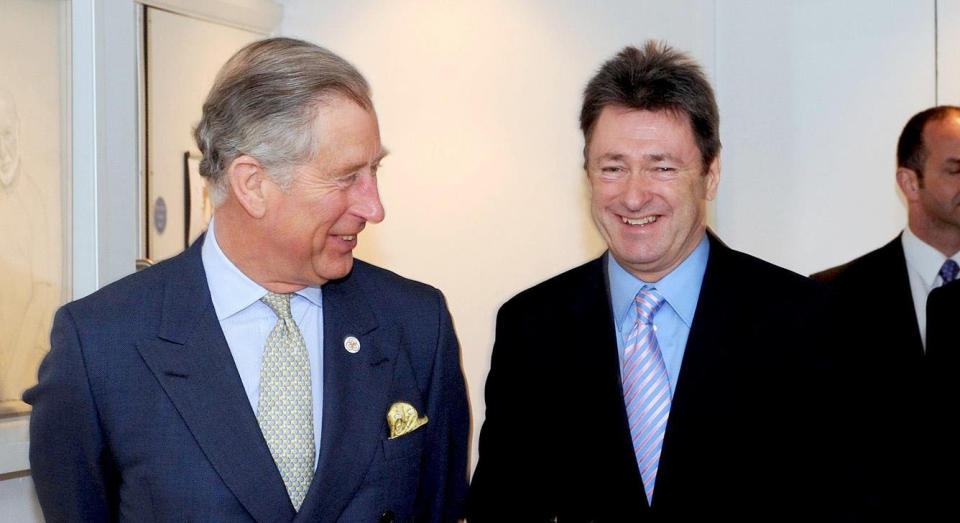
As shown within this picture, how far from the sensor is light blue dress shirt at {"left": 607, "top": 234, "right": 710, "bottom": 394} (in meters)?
2.24

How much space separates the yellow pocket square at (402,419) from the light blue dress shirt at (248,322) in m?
0.14

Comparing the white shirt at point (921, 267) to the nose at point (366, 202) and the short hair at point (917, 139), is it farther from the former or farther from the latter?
the nose at point (366, 202)

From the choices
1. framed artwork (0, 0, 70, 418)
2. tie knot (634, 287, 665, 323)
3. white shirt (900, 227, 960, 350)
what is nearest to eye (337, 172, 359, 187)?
tie knot (634, 287, 665, 323)

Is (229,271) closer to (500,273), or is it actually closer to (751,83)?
(500,273)

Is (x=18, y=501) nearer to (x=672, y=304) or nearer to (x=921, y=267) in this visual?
(x=672, y=304)

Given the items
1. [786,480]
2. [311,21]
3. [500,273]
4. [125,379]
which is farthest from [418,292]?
[311,21]

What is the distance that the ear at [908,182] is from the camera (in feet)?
13.1

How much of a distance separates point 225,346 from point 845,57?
10.3 feet

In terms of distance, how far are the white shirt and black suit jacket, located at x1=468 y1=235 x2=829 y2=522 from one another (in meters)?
1.86

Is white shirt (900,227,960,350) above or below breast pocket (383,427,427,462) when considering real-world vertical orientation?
above

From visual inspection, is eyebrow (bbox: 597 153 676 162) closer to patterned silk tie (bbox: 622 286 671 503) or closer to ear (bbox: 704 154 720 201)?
ear (bbox: 704 154 720 201)

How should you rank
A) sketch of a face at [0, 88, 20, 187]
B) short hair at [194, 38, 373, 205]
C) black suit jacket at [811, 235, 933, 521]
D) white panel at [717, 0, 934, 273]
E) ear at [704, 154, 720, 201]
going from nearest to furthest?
1. short hair at [194, 38, 373, 205]
2. ear at [704, 154, 720, 201]
3. black suit jacket at [811, 235, 933, 521]
4. sketch of a face at [0, 88, 20, 187]
5. white panel at [717, 0, 934, 273]

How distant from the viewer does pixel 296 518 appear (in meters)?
1.89

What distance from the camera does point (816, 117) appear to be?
14.2 ft
